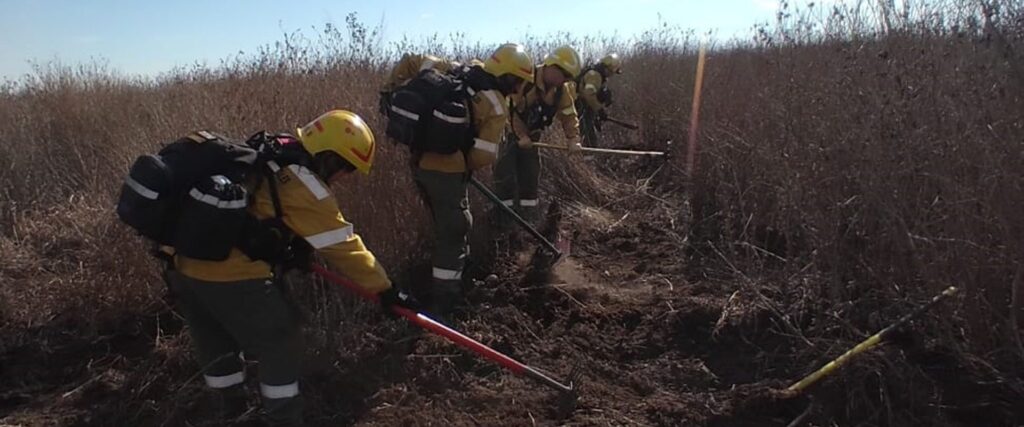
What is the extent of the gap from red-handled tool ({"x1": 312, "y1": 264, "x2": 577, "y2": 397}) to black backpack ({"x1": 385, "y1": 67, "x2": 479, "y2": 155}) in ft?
3.72

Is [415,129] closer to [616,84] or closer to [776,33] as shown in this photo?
[776,33]

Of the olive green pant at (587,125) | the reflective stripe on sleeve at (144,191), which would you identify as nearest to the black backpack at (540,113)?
the olive green pant at (587,125)

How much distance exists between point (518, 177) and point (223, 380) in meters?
3.50

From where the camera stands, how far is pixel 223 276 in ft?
9.59

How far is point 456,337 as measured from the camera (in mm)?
3316

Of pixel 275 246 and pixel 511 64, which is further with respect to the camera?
pixel 511 64

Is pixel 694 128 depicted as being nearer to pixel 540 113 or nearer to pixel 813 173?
pixel 540 113

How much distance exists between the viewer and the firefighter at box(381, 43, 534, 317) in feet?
14.7

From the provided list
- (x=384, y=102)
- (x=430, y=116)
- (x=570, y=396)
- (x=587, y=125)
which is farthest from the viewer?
(x=587, y=125)

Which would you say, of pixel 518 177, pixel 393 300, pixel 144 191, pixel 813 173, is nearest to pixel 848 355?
pixel 813 173

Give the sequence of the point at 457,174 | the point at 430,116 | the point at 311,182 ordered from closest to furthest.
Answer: the point at 311,182 → the point at 430,116 → the point at 457,174

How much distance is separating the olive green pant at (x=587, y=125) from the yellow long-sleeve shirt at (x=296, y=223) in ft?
21.6

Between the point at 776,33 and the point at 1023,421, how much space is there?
3175 mm

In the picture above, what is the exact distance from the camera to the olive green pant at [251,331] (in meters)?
2.96
